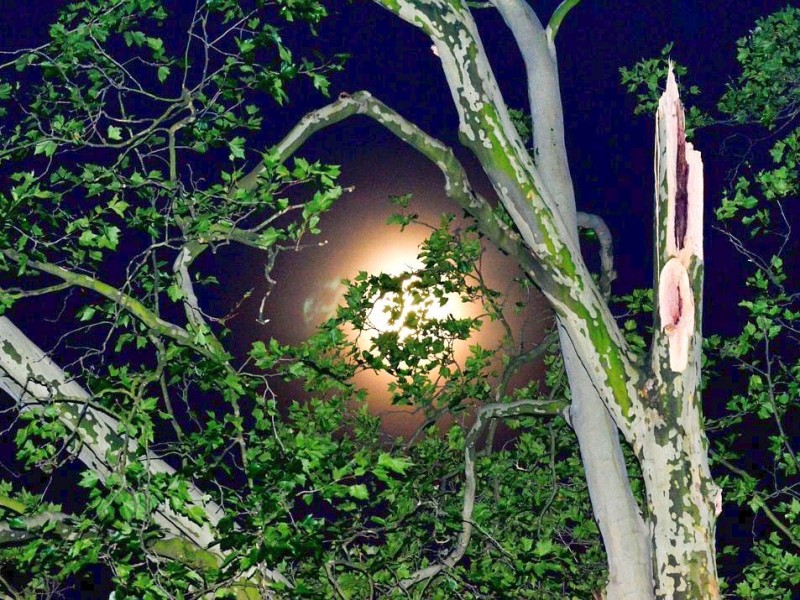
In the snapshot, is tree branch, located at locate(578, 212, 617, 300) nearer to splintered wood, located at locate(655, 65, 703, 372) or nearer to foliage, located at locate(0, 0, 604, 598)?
foliage, located at locate(0, 0, 604, 598)

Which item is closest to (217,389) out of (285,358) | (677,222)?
(285,358)

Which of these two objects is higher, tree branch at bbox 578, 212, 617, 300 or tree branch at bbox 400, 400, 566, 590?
tree branch at bbox 578, 212, 617, 300

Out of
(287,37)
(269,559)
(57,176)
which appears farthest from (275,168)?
(287,37)

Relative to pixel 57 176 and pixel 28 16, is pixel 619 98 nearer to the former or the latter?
pixel 28 16

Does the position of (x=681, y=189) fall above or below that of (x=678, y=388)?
above

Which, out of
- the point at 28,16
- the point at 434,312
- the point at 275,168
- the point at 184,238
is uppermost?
the point at 28,16

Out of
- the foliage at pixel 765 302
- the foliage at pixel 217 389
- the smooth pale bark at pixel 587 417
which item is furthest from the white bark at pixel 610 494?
the foliage at pixel 765 302

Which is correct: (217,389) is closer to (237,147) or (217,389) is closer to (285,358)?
(285,358)

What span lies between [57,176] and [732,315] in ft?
25.1

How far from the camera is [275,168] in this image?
4.05m

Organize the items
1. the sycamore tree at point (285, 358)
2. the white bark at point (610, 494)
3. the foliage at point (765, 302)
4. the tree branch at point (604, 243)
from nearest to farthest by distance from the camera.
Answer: the sycamore tree at point (285, 358) < the white bark at point (610, 494) < the foliage at point (765, 302) < the tree branch at point (604, 243)

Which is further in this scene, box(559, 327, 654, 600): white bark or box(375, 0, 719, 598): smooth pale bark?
box(559, 327, 654, 600): white bark

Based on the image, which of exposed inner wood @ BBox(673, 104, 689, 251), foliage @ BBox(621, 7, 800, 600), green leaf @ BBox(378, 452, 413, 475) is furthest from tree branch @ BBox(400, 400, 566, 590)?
green leaf @ BBox(378, 452, 413, 475)

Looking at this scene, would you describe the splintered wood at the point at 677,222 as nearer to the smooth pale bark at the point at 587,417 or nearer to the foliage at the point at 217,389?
the smooth pale bark at the point at 587,417
